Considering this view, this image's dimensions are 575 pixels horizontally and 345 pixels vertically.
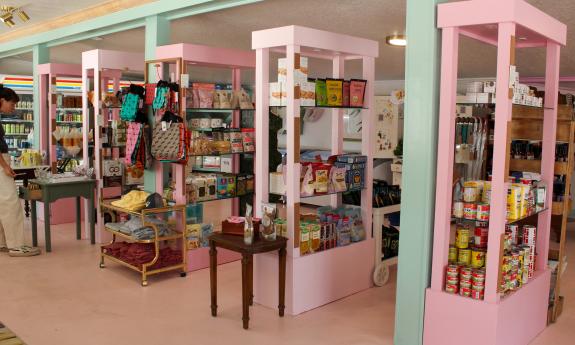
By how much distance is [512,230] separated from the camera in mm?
4105

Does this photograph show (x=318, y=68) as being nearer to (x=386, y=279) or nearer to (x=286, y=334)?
(x=386, y=279)

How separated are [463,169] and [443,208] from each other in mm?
670

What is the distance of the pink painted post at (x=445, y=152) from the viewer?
11.6 feet

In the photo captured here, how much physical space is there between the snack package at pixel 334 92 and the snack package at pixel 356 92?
0.11 m

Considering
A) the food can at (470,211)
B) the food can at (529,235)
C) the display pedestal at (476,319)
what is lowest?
the display pedestal at (476,319)

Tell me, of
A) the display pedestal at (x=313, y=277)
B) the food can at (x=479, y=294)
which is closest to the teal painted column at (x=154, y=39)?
the display pedestal at (x=313, y=277)

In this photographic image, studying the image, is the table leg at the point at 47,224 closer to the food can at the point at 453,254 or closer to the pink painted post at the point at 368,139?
the pink painted post at the point at 368,139

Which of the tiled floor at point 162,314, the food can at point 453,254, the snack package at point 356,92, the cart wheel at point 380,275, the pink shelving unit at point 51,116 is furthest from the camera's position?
the pink shelving unit at point 51,116

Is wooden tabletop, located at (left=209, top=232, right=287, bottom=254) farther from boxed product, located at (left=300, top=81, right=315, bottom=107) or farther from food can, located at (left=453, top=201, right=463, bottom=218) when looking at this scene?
food can, located at (left=453, top=201, right=463, bottom=218)

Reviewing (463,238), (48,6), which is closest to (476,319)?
(463,238)

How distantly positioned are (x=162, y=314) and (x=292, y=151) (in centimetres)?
172

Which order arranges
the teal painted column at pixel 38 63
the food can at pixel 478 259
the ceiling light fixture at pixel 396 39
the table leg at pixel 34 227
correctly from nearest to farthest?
the food can at pixel 478 259 < the ceiling light fixture at pixel 396 39 < the table leg at pixel 34 227 < the teal painted column at pixel 38 63

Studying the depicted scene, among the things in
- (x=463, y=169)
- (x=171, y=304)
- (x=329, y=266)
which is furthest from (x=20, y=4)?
(x=463, y=169)

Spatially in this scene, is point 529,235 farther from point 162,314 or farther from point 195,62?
point 195,62
